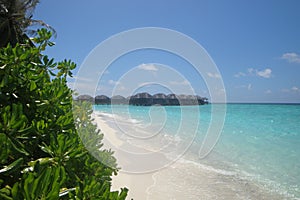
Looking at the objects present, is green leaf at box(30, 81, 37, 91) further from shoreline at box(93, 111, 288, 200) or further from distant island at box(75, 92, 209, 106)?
shoreline at box(93, 111, 288, 200)

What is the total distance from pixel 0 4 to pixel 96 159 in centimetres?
1257

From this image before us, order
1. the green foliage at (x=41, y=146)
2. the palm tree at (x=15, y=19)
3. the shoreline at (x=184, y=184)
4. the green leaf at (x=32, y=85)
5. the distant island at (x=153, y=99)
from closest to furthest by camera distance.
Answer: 1. the green foliage at (x=41, y=146)
2. the green leaf at (x=32, y=85)
3. the distant island at (x=153, y=99)
4. the shoreline at (x=184, y=184)
5. the palm tree at (x=15, y=19)

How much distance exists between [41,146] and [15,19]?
1285 centimetres

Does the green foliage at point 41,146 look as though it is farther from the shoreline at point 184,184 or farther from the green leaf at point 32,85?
the shoreline at point 184,184

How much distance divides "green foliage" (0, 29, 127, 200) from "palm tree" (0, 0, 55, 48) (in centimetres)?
962

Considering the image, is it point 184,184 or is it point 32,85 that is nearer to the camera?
point 32,85

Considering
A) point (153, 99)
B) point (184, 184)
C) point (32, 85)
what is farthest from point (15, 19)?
point (32, 85)

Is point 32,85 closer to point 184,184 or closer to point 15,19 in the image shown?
point 184,184

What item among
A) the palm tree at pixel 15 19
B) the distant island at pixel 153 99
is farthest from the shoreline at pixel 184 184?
the palm tree at pixel 15 19

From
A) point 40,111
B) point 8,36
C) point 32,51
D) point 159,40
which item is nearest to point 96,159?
point 40,111

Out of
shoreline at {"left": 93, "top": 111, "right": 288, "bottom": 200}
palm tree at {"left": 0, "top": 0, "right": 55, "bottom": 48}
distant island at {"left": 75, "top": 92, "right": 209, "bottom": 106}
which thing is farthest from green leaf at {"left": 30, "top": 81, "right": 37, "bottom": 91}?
palm tree at {"left": 0, "top": 0, "right": 55, "bottom": 48}

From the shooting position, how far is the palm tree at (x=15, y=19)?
10384 millimetres

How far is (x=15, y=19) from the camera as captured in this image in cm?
1155

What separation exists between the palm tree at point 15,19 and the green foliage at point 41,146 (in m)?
9.62
